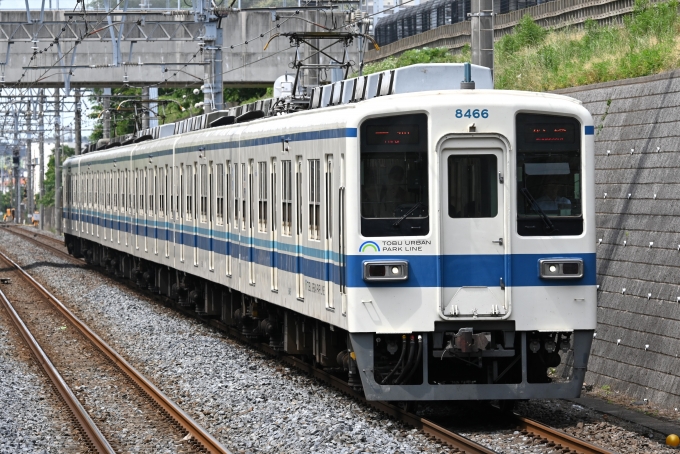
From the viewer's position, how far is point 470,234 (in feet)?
31.9

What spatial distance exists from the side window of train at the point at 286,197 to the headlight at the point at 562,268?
326 centimetres

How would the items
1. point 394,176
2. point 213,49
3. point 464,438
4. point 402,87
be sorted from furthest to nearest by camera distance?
point 213,49 < point 402,87 < point 394,176 < point 464,438

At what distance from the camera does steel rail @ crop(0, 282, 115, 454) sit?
31.8ft

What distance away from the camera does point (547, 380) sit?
32.9 ft

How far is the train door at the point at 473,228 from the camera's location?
9.68m

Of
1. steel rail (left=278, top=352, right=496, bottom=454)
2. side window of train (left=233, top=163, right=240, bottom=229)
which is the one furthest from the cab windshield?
side window of train (left=233, top=163, right=240, bottom=229)

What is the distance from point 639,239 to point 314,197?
308 cm

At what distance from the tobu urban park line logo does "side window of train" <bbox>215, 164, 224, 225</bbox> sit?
20.2 ft

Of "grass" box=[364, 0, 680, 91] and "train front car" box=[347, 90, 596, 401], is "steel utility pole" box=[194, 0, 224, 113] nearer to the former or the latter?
"grass" box=[364, 0, 680, 91]

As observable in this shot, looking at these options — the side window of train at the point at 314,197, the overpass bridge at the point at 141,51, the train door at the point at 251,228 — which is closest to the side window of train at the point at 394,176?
the side window of train at the point at 314,197

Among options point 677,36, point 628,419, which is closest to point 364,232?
point 628,419

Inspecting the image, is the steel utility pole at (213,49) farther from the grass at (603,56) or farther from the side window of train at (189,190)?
the grass at (603,56)

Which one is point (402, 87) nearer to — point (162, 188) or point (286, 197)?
point (286, 197)

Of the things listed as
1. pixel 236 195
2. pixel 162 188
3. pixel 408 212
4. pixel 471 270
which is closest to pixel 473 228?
pixel 471 270
